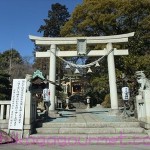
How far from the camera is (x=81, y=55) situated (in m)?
16.3

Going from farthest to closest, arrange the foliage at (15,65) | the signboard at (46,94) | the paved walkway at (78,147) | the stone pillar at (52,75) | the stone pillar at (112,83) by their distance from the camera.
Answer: the foliage at (15,65) < the stone pillar at (112,83) < the stone pillar at (52,75) < the signboard at (46,94) < the paved walkway at (78,147)

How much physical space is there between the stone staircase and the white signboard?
0.82 metres

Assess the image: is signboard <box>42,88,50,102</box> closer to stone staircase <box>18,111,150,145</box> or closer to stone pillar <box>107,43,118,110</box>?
stone staircase <box>18,111,150,145</box>

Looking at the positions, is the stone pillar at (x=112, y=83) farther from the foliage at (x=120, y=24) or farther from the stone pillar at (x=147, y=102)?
the foliage at (x=120, y=24)

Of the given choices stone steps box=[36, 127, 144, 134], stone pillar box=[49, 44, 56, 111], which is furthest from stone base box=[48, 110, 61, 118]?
stone steps box=[36, 127, 144, 134]

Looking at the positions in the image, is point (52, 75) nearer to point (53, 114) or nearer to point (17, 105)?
point (53, 114)

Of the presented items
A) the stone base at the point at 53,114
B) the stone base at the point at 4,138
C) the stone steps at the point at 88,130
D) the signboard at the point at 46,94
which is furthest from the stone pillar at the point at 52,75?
the stone base at the point at 4,138

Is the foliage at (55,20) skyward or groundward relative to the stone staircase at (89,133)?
skyward

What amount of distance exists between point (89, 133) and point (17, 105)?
3.15 m

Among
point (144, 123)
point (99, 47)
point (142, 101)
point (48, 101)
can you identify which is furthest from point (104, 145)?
point (99, 47)

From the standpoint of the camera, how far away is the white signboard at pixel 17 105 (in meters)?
9.73

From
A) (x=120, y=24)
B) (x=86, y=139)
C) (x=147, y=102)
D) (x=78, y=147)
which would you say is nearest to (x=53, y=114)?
(x=86, y=139)

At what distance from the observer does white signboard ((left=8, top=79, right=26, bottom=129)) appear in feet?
31.9

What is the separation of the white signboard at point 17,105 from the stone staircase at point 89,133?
2.68ft
